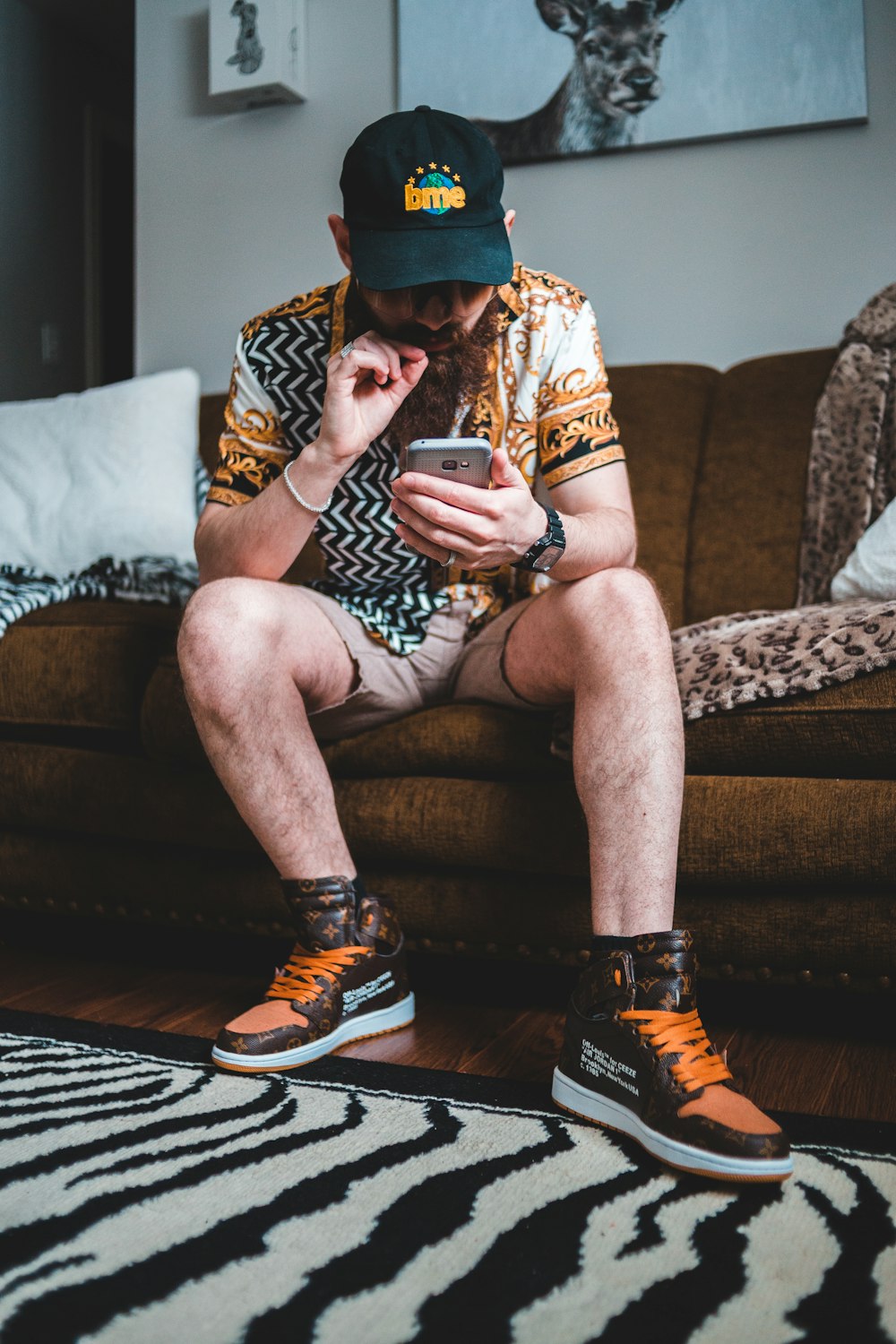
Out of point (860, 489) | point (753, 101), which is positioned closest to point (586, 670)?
point (860, 489)

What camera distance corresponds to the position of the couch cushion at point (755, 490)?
6.04 feet

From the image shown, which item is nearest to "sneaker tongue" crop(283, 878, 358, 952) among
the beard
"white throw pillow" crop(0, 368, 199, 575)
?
the beard

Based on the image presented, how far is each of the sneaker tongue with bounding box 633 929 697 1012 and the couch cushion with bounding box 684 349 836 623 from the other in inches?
37.2

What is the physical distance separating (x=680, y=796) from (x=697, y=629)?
0.60 meters

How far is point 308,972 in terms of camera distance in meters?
1.20

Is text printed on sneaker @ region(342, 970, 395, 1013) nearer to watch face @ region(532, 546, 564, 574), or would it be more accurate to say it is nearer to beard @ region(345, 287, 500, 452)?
watch face @ region(532, 546, 564, 574)

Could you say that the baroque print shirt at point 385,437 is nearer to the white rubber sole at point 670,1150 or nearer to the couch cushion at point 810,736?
the couch cushion at point 810,736

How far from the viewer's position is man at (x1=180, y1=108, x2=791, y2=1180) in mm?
1016

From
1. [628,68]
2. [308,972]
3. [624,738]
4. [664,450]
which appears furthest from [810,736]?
[628,68]

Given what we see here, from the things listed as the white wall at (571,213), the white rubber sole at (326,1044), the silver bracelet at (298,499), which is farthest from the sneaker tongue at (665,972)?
the white wall at (571,213)

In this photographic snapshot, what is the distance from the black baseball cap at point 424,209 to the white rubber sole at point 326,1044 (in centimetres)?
81

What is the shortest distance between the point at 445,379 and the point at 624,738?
0.51 meters

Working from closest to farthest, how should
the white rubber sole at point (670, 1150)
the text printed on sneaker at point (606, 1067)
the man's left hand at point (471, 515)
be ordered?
the white rubber sole at point (670, 1150), the text printed on sneaker at point (606, 1067), the man's left hand at point (471, 515)

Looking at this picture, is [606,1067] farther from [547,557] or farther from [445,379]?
[445,379]
